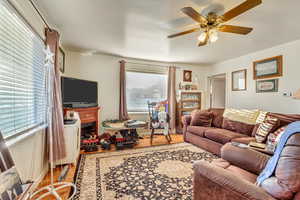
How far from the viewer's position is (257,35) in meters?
2.71

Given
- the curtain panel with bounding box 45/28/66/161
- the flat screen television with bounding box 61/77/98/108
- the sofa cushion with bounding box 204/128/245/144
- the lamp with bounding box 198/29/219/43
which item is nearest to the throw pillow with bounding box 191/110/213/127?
the sofa cushion with bounding box 204/128/245/144

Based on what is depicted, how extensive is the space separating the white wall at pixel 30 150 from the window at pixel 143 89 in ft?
8.37

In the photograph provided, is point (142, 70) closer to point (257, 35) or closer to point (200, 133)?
point (200, 133)

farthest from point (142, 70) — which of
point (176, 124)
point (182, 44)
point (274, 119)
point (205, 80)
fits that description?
point (274, 119)

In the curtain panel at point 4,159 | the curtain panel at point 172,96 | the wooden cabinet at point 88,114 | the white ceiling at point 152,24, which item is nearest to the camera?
the curtain panel at point 4,159

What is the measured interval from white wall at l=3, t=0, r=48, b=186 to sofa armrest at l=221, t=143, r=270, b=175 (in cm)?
218

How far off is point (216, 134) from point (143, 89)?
2513 millimetres

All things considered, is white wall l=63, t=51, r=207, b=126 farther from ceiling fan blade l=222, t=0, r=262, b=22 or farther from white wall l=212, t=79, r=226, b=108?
white wall l=212, t=79, r=226, b=108

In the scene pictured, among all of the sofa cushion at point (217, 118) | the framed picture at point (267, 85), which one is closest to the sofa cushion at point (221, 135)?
the sofa cushion at point (217, 118)

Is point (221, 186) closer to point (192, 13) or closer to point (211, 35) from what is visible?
point (192, 13)

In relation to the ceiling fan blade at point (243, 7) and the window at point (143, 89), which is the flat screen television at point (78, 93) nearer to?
the window at point (143, 89)

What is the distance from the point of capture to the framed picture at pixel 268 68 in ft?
10.5

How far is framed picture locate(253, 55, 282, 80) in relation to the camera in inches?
126

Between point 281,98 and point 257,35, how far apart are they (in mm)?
1558
